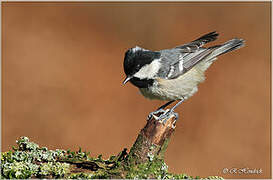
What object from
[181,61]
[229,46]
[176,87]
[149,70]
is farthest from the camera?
[229,46]

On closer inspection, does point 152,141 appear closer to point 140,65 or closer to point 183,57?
point 140,65

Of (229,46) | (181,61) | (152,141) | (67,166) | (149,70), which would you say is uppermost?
(229,46)

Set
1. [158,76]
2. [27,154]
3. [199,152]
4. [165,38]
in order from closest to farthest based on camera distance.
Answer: [27,154]
[158,76]
[199,152]
[165,38]

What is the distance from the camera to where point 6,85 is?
5.29 metres

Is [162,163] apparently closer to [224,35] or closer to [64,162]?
[64,162]

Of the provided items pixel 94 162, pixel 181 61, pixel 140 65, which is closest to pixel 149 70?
pixel 140 65

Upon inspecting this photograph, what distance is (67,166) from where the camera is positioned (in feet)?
7.79

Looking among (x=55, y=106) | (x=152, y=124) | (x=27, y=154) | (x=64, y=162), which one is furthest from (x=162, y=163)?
(x=55, y=106)

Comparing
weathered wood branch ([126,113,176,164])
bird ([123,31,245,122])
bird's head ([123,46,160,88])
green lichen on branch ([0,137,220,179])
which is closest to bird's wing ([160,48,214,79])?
bird ([123,31,245,122])

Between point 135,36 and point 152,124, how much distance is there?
12.2 feet

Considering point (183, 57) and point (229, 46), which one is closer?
point (183, 57)

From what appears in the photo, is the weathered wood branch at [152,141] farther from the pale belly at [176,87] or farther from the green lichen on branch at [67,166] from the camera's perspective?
the pale belly at [176,87]

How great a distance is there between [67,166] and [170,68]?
5.35ft

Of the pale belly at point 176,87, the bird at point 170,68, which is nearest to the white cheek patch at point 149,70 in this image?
the bird at point 170,68
